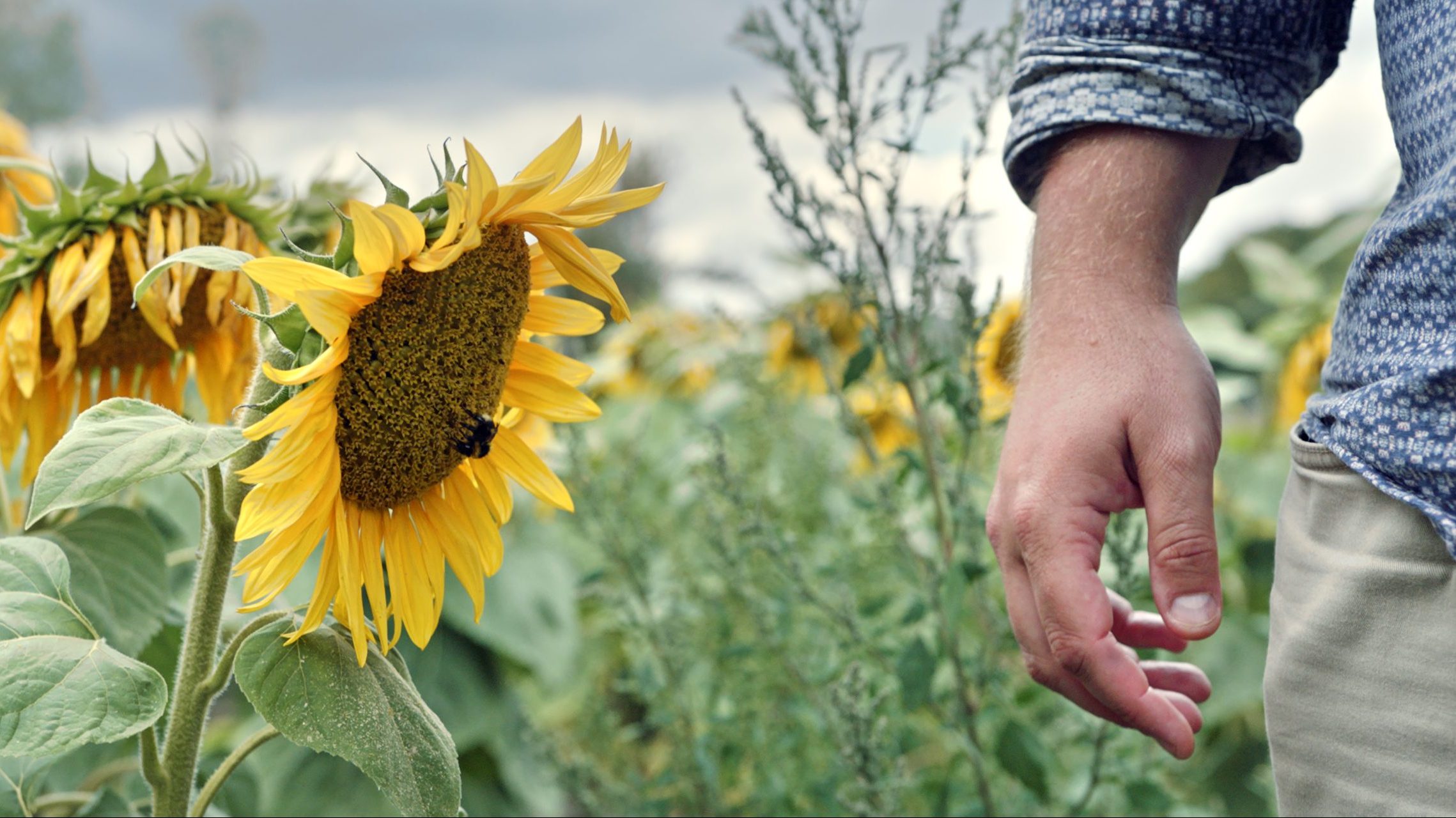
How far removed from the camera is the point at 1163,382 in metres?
0.82

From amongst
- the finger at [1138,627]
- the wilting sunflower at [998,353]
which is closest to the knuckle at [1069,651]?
the finger at [1138,627]

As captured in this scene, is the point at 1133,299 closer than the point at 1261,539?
Yes

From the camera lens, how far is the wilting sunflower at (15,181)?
1.52 m

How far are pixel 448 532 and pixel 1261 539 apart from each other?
1.97 metres

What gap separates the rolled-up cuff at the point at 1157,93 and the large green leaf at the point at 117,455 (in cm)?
65

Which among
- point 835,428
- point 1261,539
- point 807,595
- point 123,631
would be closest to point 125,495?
point 123,631

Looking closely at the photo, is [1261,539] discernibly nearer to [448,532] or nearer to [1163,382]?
[1163,382]

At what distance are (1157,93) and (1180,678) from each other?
1.53 feet

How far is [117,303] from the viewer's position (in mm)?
1012

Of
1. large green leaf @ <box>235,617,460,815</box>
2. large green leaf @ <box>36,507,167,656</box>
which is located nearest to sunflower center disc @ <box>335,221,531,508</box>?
large green leaf @ <box>235,617,460,815</box>

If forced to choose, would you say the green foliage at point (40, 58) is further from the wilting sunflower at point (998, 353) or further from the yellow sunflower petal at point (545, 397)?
the yellow sunflower petal at point (545, 397)

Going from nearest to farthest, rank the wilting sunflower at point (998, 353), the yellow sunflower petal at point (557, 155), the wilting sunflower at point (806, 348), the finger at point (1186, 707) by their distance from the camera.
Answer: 1. the yellow sunflower petal at point (557, 155)
2. the finger at point (1186, 707)
3. the wilting sunflower at point (998, 353)
4. the wilting sunflower at point (806, 348)

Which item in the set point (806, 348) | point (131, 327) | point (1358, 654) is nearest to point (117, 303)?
point (131, 327)

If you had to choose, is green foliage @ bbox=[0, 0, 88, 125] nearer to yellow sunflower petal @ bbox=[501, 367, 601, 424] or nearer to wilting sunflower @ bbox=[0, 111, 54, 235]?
wilting sunflower @ bbox=[0, 111, 54, 235]
